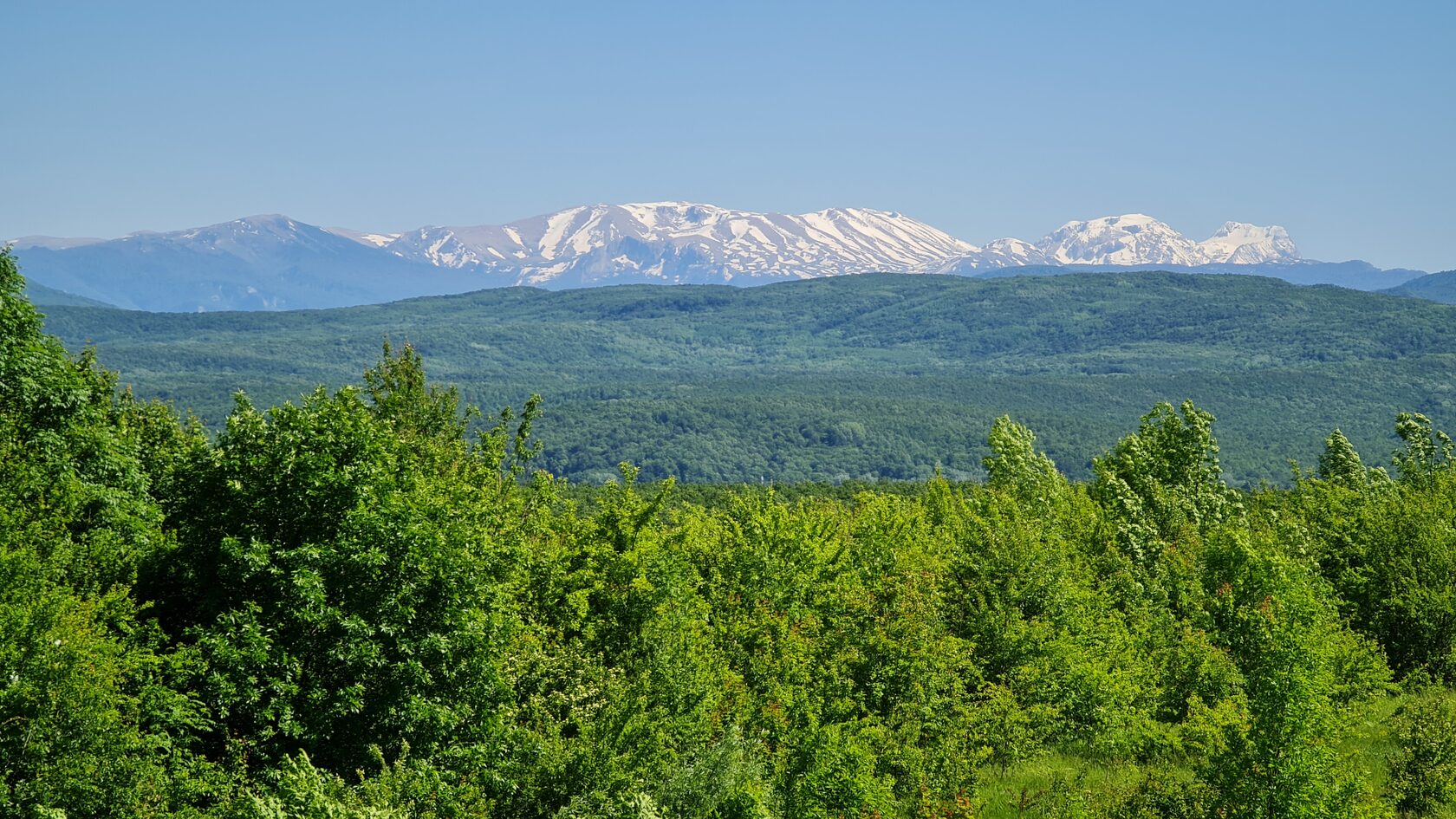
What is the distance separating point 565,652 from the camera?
30.8m

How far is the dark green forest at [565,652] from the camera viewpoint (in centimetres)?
2486

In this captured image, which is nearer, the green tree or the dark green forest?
the dark green forest

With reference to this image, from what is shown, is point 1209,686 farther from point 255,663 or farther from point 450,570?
point 255,663

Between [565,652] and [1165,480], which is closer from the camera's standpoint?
[565,652]

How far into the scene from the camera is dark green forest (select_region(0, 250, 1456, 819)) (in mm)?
24859

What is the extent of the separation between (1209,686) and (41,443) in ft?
112

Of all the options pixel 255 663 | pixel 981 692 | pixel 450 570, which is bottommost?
pixel 981 692

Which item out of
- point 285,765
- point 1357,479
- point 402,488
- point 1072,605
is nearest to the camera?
point 285,765

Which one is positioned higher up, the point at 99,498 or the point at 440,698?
the point at 99,498

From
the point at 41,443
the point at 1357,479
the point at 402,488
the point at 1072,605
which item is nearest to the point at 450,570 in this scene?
the point at 402,488

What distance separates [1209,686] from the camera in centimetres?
3759

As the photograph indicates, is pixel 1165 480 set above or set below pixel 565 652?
above

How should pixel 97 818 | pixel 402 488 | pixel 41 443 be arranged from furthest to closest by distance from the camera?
1. pixel 41 443
2. pixel 402 488
3. pixel 97 818

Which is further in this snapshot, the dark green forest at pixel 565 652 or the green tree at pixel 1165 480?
the green tree at pixel 1165 480
